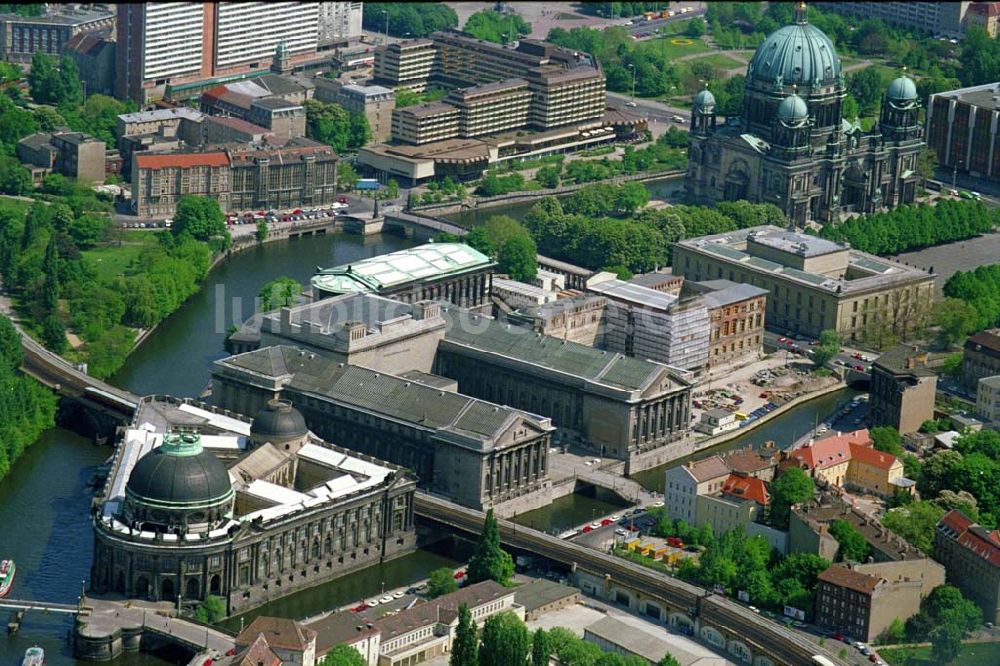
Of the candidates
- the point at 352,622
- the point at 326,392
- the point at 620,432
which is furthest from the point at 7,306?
the point at 352,622

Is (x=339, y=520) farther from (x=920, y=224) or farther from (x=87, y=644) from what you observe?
(x=920, y=224)

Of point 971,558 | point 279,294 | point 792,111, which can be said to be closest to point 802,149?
point 792,111

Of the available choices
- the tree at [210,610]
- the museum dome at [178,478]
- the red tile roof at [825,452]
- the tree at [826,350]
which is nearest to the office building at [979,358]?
the tree at [826,350]

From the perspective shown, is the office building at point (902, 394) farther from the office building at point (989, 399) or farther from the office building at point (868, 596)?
the office building at point (868, 596)

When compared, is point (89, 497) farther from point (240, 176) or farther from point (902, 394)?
point (240, 176)

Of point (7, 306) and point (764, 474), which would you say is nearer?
point (764, 474)

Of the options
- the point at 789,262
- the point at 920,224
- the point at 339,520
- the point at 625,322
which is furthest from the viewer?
the point at 920,224
